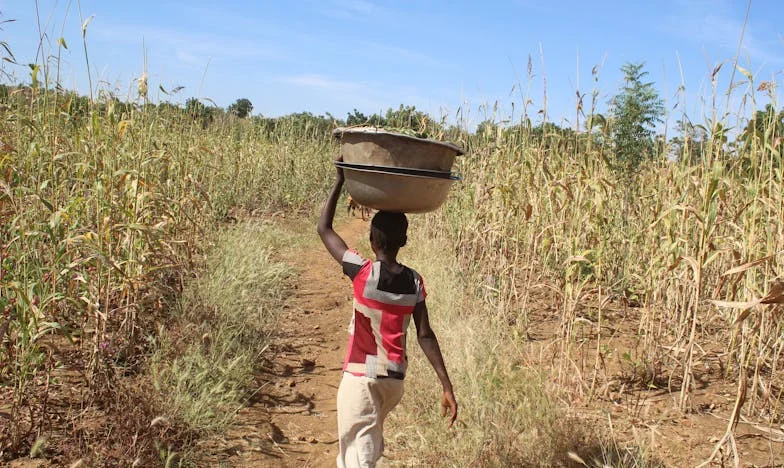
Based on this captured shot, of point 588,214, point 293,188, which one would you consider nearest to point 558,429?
point 588,214

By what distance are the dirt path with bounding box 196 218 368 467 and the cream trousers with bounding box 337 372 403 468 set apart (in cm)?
73

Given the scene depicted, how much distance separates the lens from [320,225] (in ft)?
8.32

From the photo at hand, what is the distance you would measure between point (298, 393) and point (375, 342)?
1569mm

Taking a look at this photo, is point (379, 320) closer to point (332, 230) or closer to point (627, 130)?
point (332, 230)

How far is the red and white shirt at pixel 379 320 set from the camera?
89.8 inches

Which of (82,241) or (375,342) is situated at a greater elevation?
(82,241)

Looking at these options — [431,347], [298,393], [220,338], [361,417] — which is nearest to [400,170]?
[431,347]

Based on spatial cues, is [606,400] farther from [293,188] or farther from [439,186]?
[293,188]

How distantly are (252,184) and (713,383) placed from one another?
7235 millimetres

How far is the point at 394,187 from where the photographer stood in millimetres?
2217

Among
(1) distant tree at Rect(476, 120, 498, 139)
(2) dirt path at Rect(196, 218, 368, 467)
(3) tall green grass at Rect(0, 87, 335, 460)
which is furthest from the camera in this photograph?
(1) distant tree at Rect(476, 120, 498, 139)

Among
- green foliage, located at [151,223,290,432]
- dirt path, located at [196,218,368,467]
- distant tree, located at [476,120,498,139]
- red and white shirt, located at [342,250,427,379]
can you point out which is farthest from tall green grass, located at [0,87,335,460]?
distant tree, located at [476,120,498,139]

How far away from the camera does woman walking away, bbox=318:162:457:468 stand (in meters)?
2.29

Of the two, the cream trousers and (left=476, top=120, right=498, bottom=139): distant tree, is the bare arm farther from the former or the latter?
(left=476, top=120, right=498, bottom=139): distant tree
